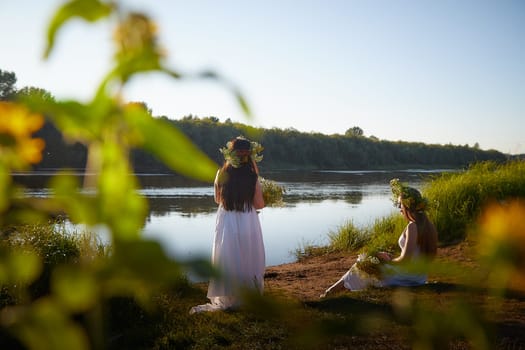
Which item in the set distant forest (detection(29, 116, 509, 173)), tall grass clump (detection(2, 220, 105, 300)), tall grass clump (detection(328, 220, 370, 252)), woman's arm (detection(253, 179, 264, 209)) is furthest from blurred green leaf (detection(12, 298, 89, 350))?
distant forest (detection(29, 116, 509, 173))

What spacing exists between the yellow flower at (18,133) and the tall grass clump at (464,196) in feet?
32.8

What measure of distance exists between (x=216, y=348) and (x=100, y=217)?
4006 mm

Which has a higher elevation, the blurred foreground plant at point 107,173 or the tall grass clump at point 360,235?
the blurred foreground plant at point 107,173

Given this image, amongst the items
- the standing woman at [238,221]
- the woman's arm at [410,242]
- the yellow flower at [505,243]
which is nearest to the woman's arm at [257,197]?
the standing woman at [238,221]

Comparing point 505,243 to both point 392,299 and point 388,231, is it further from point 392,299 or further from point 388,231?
point 388,231

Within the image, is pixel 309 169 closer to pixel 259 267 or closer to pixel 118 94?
pixel 259 267

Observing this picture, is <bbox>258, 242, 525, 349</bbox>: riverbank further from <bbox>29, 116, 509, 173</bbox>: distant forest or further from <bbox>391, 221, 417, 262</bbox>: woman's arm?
<bbox>29, 116, 509, 173</bbox>: distant forest

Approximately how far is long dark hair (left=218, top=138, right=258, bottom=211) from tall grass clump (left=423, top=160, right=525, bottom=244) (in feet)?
18.2

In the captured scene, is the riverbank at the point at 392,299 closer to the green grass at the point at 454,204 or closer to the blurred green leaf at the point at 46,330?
the blurred green leaf at the point at 46,330

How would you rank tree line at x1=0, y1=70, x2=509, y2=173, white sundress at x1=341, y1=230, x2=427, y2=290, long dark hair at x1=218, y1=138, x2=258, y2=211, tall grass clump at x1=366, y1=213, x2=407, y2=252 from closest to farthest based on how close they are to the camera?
long dark hair at x1=218, y1=138, x2=258, y2=211
white sundress at x1=341, y1=230, x2=427, y2=290
tall grass clump at x1=366, y1=213, x2=407, y2=252
tree line at x1=0, y1=70, x2=509, y2=173

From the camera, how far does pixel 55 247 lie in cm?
565

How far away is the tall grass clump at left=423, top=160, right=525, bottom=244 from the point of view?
975cm

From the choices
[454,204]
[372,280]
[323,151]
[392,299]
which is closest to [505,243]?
[392,299]

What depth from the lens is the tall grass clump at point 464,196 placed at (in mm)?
9751
